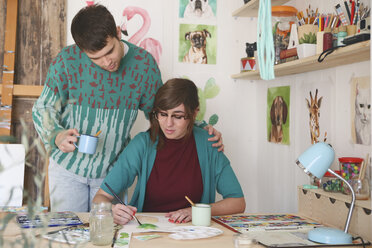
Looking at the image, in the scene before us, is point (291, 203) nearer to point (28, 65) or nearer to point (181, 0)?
point (181, 0)

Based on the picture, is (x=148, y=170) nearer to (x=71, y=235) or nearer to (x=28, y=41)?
(x=71, y=235)

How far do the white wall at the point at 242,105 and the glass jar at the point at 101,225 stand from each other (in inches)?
50.3

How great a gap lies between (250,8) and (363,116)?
116 centimetres

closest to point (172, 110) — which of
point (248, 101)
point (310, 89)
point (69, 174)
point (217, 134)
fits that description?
point (217, 134)

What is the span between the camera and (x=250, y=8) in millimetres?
2553

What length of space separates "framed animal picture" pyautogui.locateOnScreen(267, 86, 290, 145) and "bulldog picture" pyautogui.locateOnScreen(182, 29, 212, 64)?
53cm

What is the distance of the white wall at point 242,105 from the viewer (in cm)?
239

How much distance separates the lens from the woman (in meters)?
1.86

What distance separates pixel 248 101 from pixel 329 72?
96 cm

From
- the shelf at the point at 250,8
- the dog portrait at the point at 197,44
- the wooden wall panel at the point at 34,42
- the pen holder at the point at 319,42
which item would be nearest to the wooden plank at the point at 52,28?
the wooden wall panel at the point at 34,42

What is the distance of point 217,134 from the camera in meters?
2.01

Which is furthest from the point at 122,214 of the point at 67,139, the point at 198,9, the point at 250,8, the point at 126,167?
the point at 198,9

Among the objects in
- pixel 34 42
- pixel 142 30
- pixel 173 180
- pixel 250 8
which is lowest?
pixel 173 180

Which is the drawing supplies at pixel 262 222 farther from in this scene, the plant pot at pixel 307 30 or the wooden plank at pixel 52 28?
the wooden plank at pixel 52 28
